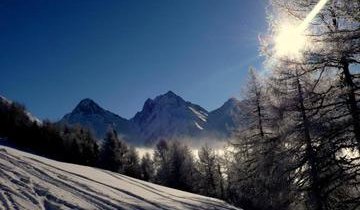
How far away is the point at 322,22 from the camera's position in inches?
467

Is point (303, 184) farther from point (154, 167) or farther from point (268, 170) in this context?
point (154, 167)

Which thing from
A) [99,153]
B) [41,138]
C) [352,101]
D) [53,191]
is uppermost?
[41,138]

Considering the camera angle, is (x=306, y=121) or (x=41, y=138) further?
(x=41, y=138)

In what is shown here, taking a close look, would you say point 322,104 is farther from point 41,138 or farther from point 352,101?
point 41,138

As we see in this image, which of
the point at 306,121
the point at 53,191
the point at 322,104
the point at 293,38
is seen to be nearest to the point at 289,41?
the point at 293,38

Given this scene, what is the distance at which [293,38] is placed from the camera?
12133 mm

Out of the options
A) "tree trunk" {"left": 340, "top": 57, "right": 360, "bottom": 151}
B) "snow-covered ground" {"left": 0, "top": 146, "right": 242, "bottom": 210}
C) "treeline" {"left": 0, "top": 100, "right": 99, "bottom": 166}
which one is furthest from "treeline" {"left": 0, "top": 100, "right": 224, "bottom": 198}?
"tree trunk" {"left": 340, "top": 57, "right": 360, "bottom": 151}

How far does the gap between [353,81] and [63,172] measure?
51.2ft

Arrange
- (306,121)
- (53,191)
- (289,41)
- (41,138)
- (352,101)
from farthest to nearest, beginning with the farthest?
(41,138) → (53,191) → (306,121) → (289,41) → (352,101)

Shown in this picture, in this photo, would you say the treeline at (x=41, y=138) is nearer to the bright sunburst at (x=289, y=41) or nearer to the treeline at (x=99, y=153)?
the treeline at (x=99, y=153)

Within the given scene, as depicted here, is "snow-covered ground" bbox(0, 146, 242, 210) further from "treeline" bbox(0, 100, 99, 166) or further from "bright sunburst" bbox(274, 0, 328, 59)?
"treeline" bbox(0, 100, 99, 166)

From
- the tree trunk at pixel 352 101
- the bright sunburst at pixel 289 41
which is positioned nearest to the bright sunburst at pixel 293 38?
the bright sunburst at pixel 289 41

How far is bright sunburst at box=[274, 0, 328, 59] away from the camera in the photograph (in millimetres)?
11500

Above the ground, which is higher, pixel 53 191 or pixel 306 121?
pixel 306 121
